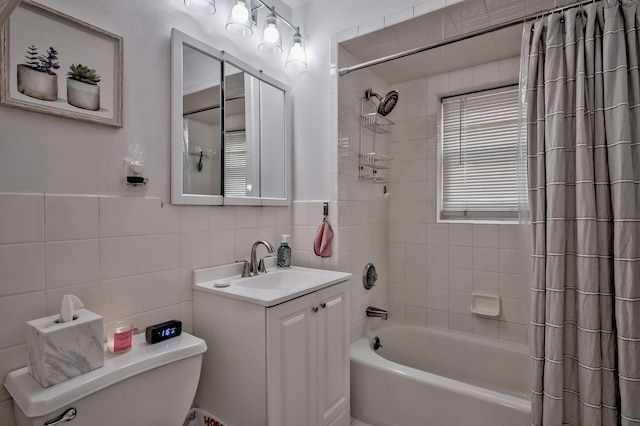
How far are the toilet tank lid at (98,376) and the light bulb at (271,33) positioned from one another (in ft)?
5.23

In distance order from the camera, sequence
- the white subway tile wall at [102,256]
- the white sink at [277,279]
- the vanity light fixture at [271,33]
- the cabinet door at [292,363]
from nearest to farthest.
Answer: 1. the white subway tile wall at [102,256]
2. the cabinet door at [292,363]
3. the white sink at [277,279]
4. the vanity light fixture at [271,33]

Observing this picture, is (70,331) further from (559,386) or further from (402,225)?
(402,225)

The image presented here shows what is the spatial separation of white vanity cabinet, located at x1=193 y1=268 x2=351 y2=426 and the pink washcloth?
34 cm

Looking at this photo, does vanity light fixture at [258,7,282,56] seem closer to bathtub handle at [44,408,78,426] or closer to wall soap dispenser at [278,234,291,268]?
wall soap dispenser at [278,234,291,268]

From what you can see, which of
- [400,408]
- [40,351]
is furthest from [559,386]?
[40,351]

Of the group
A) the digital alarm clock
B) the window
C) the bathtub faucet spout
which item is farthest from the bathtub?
the digital alarm clock

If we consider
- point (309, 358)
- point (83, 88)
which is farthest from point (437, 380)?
point (83, 88)

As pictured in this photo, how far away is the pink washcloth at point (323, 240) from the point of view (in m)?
1.97

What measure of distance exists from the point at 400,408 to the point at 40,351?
1.64 meters

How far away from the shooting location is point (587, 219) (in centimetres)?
125

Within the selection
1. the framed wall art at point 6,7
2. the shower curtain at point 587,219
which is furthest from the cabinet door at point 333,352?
the framed wall art at point 6,7

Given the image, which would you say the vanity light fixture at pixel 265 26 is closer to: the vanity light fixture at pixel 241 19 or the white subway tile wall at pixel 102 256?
the vanity light fixture at pixel 241 19

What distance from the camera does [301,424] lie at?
4.71 ft

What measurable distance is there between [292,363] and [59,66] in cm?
142
